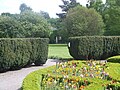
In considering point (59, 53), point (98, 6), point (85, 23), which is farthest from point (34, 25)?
point (59, 53)

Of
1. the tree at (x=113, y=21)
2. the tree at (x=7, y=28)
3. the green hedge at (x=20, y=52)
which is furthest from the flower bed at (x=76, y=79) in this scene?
the tree at (x=113, y=21)

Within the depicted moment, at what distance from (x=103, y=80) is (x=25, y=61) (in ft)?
20.4

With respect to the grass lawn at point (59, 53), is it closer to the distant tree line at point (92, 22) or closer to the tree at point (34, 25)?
the distant tree line at point (92, 22)

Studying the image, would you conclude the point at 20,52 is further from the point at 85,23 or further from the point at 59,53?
the point at 85,23

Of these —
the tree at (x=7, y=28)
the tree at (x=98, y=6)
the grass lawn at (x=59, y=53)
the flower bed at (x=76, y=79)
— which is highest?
the tree at (x=98, y=6)

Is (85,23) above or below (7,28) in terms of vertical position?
above

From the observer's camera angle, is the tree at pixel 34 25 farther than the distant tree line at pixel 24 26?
Yes

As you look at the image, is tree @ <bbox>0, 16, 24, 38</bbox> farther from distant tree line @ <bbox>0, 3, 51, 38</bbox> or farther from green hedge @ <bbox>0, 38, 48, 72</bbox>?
green hedge @ <bbox>0, 38, 48, 72</bbox>

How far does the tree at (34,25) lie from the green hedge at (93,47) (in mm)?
21924

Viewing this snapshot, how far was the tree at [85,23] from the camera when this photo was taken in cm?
3574

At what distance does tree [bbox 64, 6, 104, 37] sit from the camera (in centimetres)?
3574

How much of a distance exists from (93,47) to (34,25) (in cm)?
2516

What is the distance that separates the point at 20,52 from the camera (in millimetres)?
11172

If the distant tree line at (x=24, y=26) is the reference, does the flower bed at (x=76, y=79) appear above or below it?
below
